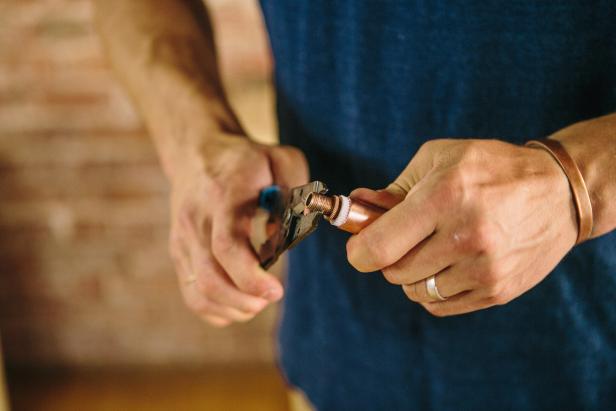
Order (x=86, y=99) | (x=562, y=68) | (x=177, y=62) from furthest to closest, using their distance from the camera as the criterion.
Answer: (x=86, y=99)
(x=177, y=62)
(x=562, y=68)

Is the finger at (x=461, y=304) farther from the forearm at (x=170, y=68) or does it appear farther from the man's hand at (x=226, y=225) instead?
the forearm at (x=170, y=68)

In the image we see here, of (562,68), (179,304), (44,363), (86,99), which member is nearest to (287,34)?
(562,68)

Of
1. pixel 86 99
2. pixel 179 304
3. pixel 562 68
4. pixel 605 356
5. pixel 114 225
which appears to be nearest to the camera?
pixel 562 68

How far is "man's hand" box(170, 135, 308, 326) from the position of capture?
2.08ft

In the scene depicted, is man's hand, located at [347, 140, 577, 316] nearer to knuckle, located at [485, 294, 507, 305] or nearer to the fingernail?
knuckle, located at [485, 294, 507, 305]

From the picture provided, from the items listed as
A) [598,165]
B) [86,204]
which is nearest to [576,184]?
[598,165]

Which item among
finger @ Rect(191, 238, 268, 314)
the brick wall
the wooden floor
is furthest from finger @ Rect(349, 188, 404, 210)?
the wooden floor

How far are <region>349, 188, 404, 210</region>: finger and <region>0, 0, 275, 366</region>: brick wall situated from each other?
0.99m

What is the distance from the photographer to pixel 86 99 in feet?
4.77

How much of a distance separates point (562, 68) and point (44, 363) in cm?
181

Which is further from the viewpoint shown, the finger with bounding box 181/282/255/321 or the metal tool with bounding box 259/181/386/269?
the finger with bounding box 181/282/255/321

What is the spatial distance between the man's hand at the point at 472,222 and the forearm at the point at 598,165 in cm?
3

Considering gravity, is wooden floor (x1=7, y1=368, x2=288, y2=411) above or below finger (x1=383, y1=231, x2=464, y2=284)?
below

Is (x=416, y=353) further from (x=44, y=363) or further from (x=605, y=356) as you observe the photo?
(x=44, y=363)
